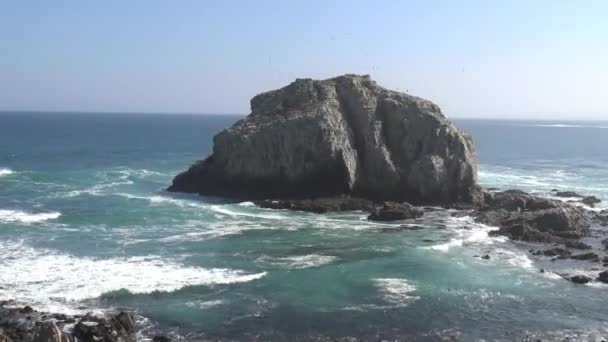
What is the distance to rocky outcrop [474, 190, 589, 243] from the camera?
58688 millimetres

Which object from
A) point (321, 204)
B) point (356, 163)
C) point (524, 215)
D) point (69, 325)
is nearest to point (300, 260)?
point (69, 325)

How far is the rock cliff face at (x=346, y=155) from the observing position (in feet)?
238

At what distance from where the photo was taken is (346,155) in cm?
7312

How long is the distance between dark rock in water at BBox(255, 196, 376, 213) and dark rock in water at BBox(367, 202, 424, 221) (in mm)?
3718

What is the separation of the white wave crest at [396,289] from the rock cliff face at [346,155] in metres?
28.9

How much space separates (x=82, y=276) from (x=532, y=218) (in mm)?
42481

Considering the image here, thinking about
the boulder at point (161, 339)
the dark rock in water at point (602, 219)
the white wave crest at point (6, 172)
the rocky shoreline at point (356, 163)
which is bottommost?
the boulder at point (161, 339)

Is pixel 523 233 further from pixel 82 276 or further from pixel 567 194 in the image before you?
pixel 82 276

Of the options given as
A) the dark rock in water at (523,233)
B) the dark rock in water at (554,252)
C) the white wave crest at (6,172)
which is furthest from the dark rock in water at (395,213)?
the white wave crest at (6,172)

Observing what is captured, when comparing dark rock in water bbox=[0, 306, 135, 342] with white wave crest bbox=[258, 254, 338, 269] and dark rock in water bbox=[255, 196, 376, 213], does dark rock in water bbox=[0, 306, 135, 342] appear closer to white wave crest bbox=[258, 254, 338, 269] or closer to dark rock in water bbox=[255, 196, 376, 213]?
white wave crest bbox=[258, 254, 338, 269]

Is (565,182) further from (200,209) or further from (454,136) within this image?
(200,209)

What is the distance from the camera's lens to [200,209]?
67812 mm

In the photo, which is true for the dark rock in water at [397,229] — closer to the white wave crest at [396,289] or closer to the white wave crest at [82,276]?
the white wave crest at [396,289]

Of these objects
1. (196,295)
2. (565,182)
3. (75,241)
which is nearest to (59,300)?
(196,295)
